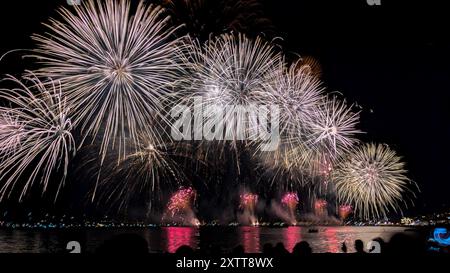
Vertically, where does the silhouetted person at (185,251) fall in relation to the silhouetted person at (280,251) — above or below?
above

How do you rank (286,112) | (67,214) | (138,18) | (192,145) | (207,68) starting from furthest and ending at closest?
(67,214), (192,145), (286,112), (207,68), (138,18)

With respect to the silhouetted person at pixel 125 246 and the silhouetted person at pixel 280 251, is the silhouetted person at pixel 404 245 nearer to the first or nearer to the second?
the silhouetted person at pixel 280 251

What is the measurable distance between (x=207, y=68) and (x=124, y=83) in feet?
12.5

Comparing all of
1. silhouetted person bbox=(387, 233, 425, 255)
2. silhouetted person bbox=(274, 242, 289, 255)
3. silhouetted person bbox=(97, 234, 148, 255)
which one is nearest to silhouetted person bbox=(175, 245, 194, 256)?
silhouetted person bbox=(97, 234, 148, 255)

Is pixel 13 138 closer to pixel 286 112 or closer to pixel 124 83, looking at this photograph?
pixel 124 83

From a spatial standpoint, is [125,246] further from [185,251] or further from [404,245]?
[404,245]

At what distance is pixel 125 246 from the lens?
13.6 ft

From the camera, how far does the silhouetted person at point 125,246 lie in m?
4.12

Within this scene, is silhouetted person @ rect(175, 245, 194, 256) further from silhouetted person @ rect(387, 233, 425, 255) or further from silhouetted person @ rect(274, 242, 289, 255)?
silhouetted person @ rect(387, 233, 425, 255)

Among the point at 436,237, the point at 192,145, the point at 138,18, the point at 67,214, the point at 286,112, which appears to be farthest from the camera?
the point at 67,214

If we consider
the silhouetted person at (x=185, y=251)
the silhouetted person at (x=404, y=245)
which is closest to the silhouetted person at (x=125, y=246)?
the silhouetted person at (x=185, y=251)

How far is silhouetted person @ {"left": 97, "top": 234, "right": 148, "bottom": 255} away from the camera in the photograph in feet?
13.5
